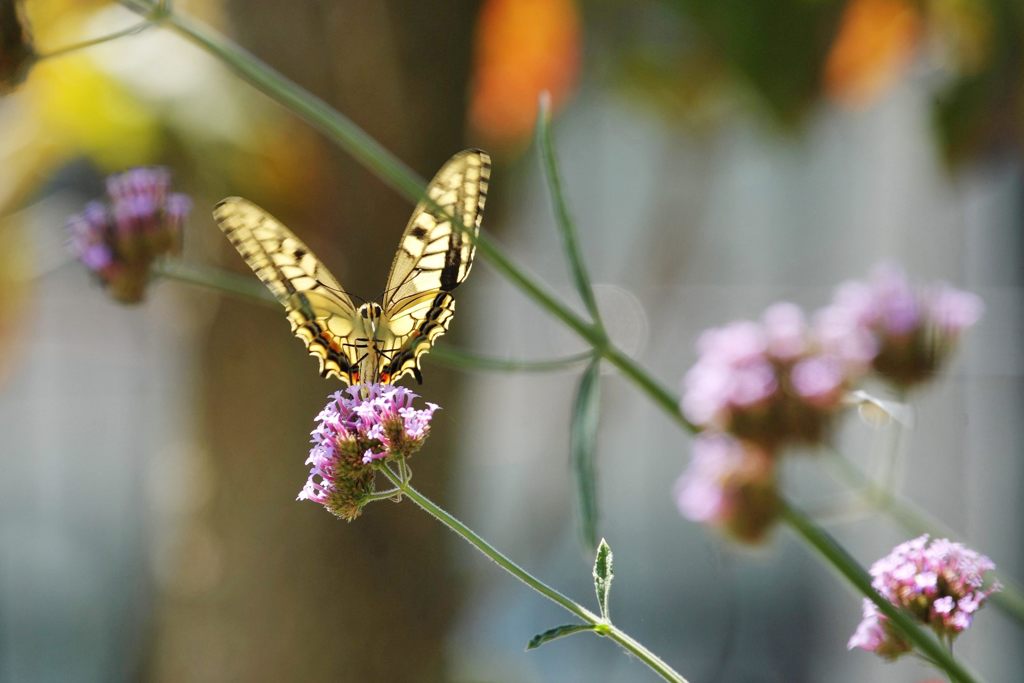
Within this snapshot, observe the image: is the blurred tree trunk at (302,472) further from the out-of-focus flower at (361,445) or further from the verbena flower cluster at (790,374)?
the out-of-focus flower at (361,445)

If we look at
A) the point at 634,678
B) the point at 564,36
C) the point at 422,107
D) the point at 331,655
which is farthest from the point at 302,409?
the point at 634,678

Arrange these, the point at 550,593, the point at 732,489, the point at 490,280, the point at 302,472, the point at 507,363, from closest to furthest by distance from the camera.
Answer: the point at 550,593
the point at 507,363
the point at 732,489
the point at 302,472
the point at 490,280

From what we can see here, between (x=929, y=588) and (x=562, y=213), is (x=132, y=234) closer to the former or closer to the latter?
(x=562, y=213)

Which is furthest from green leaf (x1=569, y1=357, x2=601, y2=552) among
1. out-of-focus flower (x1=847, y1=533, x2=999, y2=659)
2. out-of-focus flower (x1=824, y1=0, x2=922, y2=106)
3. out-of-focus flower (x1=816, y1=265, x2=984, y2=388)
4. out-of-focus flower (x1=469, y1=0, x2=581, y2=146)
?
out-of-focus flower (x1=469, y1=0, x2=581, y2=146)

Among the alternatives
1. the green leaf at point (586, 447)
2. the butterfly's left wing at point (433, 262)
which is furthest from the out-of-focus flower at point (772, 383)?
the butterfly's left wing at point (433, 262)

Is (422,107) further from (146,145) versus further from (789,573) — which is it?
(789,573)

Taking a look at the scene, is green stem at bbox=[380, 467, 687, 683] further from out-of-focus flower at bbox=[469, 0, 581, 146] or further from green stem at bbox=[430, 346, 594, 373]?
out-of-focus flower at bbox=[469, 0, 581, 146]

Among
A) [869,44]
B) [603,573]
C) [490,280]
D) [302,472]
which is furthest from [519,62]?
[603,573]
